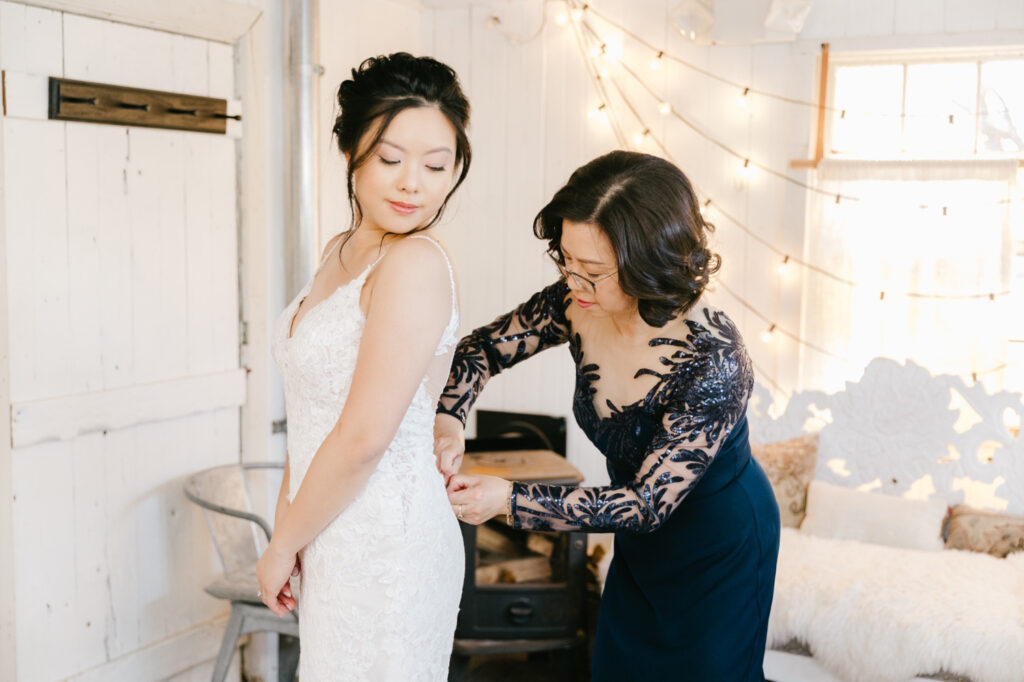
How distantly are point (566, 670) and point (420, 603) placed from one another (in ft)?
6.29

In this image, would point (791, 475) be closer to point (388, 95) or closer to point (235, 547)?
point (235, 547)

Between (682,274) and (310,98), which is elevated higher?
(310,98)

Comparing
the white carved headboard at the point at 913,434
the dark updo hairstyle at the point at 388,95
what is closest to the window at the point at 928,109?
the white carved headboard at the point at 913,434

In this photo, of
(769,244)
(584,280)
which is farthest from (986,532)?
(584,280)

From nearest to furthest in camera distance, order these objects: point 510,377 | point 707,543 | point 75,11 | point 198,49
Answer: point 707,543 < point 75,11 < point 198,49 < point 510,377

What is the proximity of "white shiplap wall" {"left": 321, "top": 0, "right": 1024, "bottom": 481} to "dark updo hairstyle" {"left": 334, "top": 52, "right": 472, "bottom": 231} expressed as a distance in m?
2.06

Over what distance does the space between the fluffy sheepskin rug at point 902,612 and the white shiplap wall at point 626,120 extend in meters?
0.84

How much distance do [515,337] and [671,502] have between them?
0.48 metres

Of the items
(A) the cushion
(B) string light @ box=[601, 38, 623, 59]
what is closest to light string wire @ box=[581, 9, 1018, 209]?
(B) string light @ box=[601, 38, 623, 59]

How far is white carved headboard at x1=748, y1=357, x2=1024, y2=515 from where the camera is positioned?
10.4ft

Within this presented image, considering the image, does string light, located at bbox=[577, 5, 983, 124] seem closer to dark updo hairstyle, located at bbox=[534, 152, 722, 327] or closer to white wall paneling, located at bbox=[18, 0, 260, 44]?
white wall paneling, located at bbox=[18, 0, 260, 44]

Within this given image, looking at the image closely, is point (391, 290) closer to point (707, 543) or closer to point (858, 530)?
point (707, 543)

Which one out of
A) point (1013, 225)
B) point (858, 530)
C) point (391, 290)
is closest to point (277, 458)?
point (858, 530)

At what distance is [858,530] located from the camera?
3.23 m
